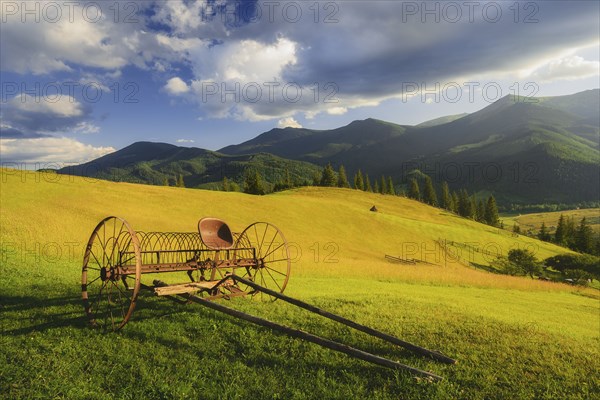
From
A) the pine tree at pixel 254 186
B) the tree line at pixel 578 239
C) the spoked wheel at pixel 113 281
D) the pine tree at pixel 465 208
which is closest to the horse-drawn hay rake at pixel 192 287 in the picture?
the spoked wheel at pixel 113 281

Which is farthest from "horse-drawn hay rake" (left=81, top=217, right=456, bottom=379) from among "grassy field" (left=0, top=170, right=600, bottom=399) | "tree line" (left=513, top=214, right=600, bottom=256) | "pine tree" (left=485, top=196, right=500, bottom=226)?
"pine tree" (left=485, top=196, right=500, bottom=226)

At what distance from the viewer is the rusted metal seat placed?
13.3 meters

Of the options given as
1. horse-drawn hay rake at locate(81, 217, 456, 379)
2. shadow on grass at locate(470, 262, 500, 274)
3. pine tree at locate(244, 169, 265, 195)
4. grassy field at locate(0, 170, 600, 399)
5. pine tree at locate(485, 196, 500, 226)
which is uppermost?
pine tree at locate(244, 169, 265, 195)

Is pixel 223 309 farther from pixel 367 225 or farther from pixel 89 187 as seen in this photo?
pixel 367 225

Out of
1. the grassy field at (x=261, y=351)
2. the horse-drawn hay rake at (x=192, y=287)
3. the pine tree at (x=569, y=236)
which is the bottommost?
the pine tree at (x=569, y=236)

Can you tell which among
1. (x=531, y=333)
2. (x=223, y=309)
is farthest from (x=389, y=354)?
(x=531, y=333)

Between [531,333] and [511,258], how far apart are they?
6157 centimetres

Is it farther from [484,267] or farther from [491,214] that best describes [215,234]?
[491,214]

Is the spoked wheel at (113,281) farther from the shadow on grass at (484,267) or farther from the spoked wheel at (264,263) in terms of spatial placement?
the shadow on grass at (484,267)

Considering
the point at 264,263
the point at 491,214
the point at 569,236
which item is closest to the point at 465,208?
the point at 491,214

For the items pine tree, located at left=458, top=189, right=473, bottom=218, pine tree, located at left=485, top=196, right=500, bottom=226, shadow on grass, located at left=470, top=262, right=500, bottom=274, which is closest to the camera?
shadow on grass, located at left=470, top=262, right=500, bottom=274

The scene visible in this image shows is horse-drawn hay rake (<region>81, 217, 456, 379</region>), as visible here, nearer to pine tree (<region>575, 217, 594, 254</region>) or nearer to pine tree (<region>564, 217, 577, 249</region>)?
pine tree (<region>575, 217, 594, 254</region>)

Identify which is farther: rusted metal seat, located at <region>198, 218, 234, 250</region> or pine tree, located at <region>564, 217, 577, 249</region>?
pine tree, located at <region>564, 217, 577, 249</region>

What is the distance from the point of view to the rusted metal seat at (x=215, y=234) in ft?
43.5
